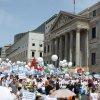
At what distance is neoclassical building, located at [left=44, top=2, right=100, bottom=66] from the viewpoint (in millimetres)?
55406

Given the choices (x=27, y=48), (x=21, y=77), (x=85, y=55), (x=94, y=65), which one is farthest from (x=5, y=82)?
(x=27, y=48)

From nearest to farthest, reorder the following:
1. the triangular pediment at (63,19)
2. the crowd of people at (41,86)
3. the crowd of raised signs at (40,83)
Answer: the crowd of raised signs at (40,83)
the crowd of people at (41,86)
the triangular pediment at (63,19)

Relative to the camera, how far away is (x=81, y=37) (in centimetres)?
6091

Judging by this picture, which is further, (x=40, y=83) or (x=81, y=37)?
(x=81, y=37)

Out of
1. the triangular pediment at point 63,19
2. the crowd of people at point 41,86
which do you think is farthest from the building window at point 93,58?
the crowd of people at point 41,86

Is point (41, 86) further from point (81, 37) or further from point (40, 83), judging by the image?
point (81, 37)

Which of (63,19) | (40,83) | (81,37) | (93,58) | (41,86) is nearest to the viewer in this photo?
(41,86)

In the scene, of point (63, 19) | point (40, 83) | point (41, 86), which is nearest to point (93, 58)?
point (63, 19)

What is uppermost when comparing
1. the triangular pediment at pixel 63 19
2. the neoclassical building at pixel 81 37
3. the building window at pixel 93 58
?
the triangular pediment at pixel 63 19

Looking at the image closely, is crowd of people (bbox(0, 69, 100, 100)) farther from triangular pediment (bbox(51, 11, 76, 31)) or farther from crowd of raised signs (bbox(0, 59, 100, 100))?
triangular pediment (bbox(51, 11, 76, 31))

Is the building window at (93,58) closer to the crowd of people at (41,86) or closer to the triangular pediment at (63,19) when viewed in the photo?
the triangular pediment at (63,19)

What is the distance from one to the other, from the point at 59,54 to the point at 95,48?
14114 millimetres

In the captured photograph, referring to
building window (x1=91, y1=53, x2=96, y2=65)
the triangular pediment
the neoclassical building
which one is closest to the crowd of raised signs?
building window (x1=91, y1=53, x2=96, y2=65)

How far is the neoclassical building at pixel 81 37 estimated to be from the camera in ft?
182
